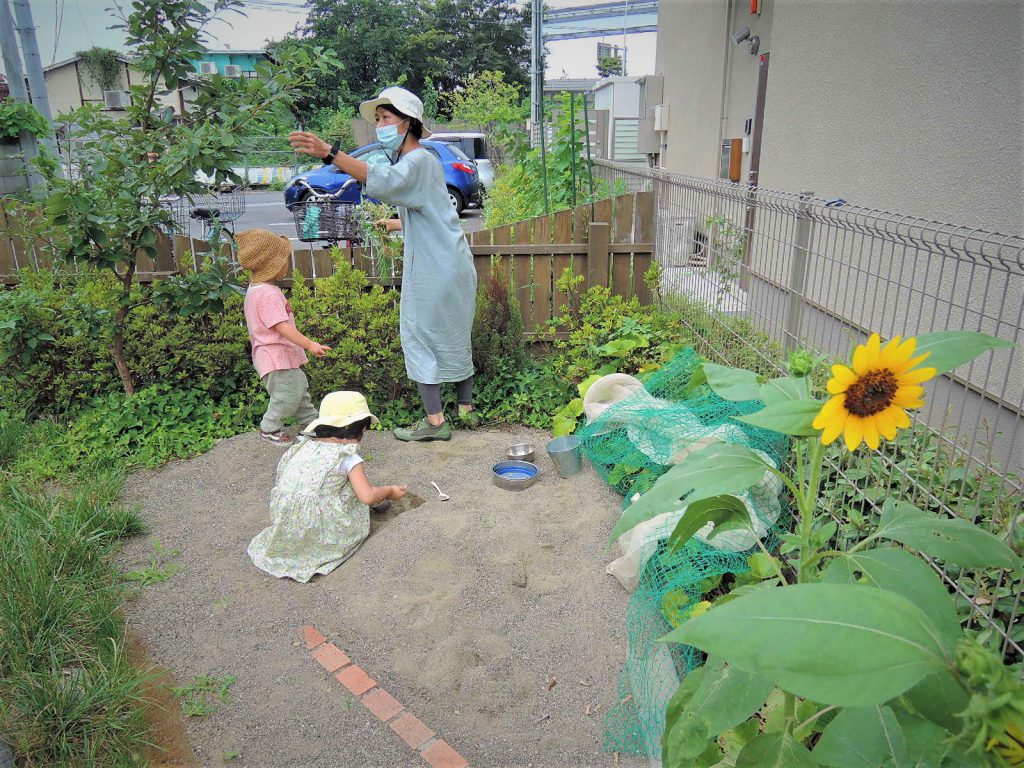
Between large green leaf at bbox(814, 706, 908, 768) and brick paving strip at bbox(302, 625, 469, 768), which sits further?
brick paving strip at bbox(302, 625, 469, 768)

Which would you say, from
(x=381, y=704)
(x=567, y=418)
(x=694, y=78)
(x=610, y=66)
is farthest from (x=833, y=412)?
(x=610, y=66)

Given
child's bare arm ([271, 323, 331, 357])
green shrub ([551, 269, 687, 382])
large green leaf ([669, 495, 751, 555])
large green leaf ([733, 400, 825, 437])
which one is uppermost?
large green leaf ([733, 400, 825, 437])

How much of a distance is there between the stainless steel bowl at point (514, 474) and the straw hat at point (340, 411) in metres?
0.88

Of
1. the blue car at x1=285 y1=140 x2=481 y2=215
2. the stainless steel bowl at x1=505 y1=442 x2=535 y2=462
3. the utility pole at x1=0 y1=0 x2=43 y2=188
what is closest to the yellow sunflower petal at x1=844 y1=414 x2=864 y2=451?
the stainless steel bowl at x1=505 y1=442 x2=535 y2=462

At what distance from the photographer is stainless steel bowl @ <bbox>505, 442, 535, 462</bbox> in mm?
4406

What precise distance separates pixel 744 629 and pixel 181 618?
9.16 feet

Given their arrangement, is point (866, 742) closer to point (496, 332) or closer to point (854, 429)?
point (854, 429)

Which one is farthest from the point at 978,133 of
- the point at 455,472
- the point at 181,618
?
the point at 181,618

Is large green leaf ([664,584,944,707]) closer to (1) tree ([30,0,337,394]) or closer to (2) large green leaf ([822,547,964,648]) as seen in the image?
(2) large green leaf ([822,547,964,648])

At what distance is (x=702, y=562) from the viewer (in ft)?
9.18

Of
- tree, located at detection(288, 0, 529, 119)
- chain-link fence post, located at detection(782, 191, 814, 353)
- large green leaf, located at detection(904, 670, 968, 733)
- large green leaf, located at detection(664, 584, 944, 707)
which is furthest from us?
tree, located at detection(288, 0, 529, 119)

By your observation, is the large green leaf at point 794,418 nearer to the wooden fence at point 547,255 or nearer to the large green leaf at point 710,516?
the large green leaf at point 710,516

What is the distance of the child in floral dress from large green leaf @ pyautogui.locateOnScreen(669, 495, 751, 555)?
206 centimetres

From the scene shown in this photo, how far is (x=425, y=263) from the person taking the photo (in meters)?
4.50
